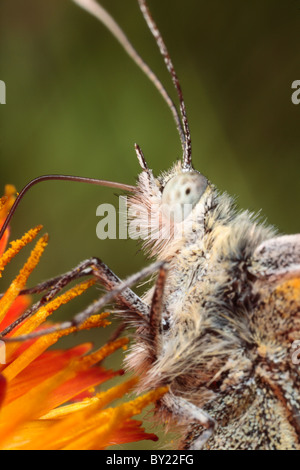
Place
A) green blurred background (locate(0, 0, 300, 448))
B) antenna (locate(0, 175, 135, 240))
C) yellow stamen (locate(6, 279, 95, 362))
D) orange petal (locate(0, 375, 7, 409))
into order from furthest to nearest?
green blurred background (locate(0, 0, 300, 448)) → antenna (locate(0, 175, 135, 240)) → yellow stamen (locate(6, 279, 95, 362)) → orange petal (locate(0, 375, 7, 409))

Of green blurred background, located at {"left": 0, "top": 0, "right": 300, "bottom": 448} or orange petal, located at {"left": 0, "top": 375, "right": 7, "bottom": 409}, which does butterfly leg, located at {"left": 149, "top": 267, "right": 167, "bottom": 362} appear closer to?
orange petal, located at {"left": 0, "top": 375, "right": 7, "bottom": 409}

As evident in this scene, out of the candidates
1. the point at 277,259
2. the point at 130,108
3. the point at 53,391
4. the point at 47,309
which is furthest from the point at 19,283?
the point at 130,108

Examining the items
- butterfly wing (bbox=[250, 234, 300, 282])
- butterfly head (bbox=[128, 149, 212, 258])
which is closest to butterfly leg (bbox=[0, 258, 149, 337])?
butterfly head (bbox=[128, 149, 212, 258])

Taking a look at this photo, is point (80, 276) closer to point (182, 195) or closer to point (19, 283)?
point (19, 283)

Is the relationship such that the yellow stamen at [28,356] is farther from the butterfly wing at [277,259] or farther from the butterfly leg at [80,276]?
the butterfly wing at [277,259]

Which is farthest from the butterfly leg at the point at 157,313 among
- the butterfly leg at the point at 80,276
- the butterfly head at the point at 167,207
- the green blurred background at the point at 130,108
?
the green blurred background at the point at 130,108
